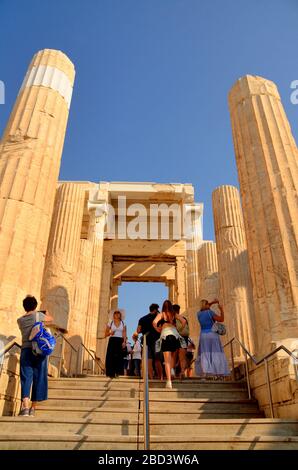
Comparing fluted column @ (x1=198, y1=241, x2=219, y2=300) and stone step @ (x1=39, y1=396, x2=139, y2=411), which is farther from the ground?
fluted column @ (x1=198, y1=241, x2=219, y2=300)

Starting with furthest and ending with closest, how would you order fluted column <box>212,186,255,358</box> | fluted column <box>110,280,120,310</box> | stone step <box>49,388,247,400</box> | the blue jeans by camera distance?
fluted column <box>110,280,120,310</box>, fluted column <box>212,186,255,358</box>, stone step <box>49,388,247,400</box>, the blue jeans

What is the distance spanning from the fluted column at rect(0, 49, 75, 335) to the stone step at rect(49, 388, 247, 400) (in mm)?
1506

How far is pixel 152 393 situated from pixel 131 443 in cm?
245

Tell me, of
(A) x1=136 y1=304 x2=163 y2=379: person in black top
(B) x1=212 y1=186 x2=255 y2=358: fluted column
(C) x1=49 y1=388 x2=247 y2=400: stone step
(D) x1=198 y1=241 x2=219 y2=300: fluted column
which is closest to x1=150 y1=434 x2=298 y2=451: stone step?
(C) x1=49 y1=388 x2=247 y2=400: stone step

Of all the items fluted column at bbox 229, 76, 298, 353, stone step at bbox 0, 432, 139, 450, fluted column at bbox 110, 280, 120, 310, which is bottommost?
stone step at bbox 0, 432, 139, 450

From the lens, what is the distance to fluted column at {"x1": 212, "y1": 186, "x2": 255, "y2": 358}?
13273 millimetres

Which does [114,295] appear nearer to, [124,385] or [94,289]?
[94,289]

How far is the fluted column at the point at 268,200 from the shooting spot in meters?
6.60

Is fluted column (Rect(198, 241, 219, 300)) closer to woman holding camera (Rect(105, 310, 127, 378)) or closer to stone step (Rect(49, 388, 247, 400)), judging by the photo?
woman holding camera (Rect(105, 310, 127, 378))

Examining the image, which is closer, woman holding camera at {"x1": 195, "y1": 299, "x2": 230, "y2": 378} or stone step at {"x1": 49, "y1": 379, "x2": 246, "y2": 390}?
stone step at {"x1": 49, "y1": 379, "x2": 246, "y2": 390}

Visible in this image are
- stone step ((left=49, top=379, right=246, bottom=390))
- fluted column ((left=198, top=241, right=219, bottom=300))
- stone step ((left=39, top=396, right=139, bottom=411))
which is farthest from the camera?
fluted column ((left=198, top=241, right=219, bottom=300))

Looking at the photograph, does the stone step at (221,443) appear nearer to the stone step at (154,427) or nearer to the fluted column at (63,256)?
the stone step at (154,427)

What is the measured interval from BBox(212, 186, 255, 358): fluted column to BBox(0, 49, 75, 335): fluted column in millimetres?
8044

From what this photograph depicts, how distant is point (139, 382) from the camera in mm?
7051
